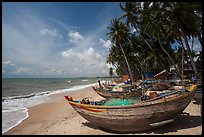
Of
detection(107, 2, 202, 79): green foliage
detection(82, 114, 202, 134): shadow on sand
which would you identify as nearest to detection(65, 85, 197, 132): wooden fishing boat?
detection(82, 114, 202, 134): shadow on sand

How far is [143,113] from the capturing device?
5.05 metres

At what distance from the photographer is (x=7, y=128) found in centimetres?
702

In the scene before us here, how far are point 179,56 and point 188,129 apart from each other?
32358 mm

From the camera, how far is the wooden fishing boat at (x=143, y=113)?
505 centimetres

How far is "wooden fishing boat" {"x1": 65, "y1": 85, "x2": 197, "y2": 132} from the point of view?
505cm

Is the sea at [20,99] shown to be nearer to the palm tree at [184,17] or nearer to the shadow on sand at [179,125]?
the shadow on sand at [179,125]

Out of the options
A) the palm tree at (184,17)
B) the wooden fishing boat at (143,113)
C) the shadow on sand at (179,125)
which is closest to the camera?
the wooden fishing boat at (143,113)

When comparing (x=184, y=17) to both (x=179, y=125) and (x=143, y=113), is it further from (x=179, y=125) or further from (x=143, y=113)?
(x=143, y=113)

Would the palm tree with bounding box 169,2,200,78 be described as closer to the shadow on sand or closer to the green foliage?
the green foliage

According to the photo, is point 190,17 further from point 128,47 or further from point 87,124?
point 128,47

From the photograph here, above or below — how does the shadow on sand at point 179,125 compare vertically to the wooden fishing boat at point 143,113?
below

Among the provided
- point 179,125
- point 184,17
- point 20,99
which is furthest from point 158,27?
point 20,99

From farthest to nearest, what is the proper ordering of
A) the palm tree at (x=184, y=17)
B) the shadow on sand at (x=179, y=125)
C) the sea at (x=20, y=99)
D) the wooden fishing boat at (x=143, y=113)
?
the palm tree at (x=184, y=17)
the sea at (x=20, y=99)
the shadow on sand at (x=179, y=125)
the wooden fishing boat at (x=143, y=113)

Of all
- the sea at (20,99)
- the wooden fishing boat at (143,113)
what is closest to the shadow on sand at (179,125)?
the wooden fishing boat at (143,113)
